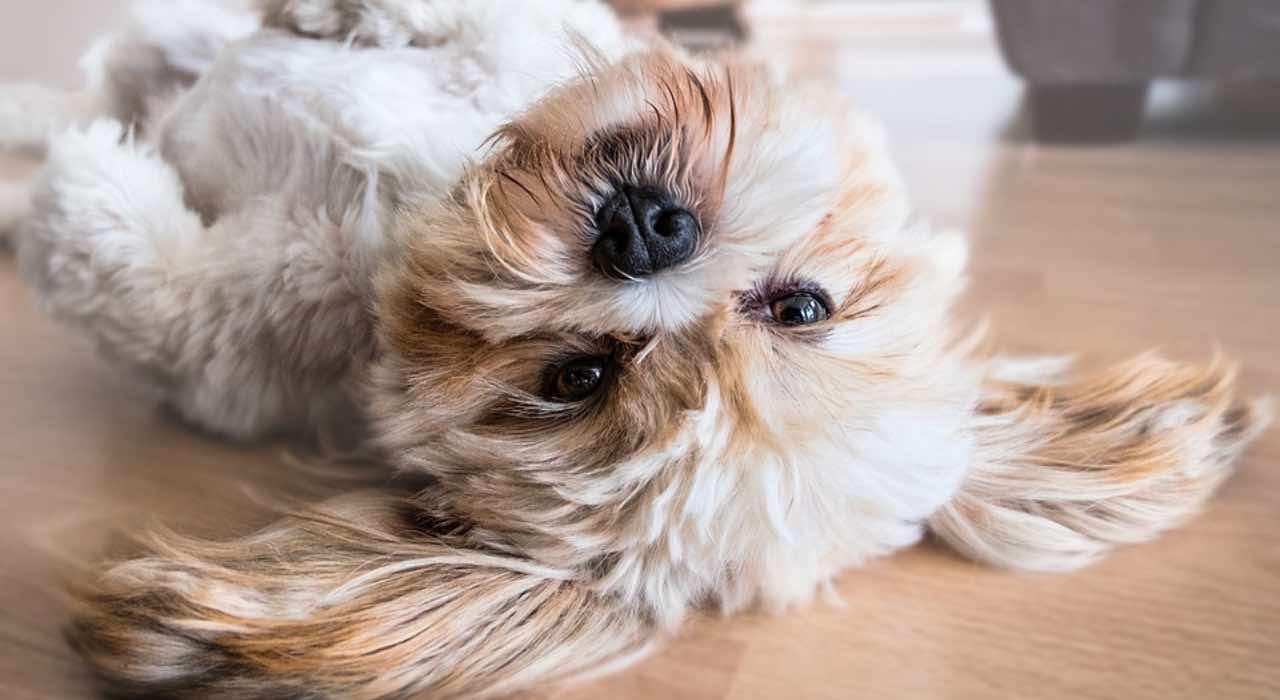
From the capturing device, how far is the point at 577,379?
1122 mm

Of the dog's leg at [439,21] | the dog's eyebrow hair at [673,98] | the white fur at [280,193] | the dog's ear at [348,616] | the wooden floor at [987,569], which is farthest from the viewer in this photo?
the dog's leg at [439,21]

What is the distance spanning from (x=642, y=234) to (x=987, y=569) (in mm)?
688

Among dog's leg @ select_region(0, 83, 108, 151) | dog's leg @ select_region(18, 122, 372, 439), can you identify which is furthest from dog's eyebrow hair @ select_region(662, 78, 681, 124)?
dog's leg @ select_region(0, 83, 108, 151)

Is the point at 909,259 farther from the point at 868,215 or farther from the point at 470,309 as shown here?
the point at 470,309

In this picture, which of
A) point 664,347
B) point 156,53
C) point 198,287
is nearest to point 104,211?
point 198,287

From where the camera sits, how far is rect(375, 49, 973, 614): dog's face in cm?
105

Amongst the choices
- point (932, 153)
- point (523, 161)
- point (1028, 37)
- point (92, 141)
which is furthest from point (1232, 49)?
point (92, 141)

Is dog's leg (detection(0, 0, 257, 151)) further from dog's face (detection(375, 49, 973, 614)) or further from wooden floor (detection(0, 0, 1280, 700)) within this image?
dog's face (detection(375, 49, 973, 614))

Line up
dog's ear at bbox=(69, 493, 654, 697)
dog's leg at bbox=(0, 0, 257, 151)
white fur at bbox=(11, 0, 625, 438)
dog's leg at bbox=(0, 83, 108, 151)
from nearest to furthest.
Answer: dog's ear at bbox=(69, 493, 654, 697) → white fur at bbox=(11, 0, 625, 438) → dog's leg at bbox=(0, 0, 257, 151) → dog's leg at bbox=(0, 83, 108, 151)

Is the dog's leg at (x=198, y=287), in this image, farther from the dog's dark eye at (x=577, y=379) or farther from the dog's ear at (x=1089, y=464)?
the dog's ear at (x=1089, y=464)

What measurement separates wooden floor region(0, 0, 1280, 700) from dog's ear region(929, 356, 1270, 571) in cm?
5

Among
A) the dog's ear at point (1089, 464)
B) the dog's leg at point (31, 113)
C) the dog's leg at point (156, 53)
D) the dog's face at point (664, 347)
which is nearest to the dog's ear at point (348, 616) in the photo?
the dog's face at point (664, 347)

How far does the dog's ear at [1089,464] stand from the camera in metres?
1.29

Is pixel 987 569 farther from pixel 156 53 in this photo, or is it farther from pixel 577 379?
pixel 156 53
